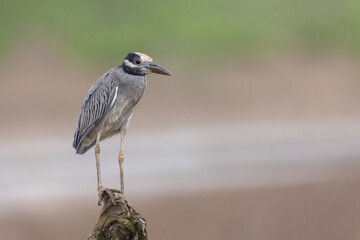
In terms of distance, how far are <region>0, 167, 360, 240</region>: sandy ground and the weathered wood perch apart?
8876 mm

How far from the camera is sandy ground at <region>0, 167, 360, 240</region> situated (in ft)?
52.6

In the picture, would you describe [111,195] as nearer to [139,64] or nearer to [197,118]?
[139,64]

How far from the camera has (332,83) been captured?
29.0m

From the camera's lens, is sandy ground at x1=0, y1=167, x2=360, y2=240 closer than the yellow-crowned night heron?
No

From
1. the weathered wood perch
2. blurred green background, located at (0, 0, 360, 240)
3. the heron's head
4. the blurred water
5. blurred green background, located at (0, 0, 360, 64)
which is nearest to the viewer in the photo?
the weathered wood perch

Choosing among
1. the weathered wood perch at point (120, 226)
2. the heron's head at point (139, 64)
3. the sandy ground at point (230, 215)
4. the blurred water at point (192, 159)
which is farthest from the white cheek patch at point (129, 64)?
the blurred water at point (192, 159)

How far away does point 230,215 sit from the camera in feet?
54.2

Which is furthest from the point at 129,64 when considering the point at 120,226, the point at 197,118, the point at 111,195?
the point at 197,118

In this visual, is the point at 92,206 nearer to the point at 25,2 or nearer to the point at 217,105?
the point at 217,105

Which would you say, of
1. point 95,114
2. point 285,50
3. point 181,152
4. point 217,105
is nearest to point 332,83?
point 285,50

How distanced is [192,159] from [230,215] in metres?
5.24

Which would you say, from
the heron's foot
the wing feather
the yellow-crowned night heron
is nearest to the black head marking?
the yellow-crowned night heron

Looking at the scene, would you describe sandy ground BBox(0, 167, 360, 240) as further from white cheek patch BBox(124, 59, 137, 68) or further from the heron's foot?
white cheek patch BBox(124, 59, 137, 68)

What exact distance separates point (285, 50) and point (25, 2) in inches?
300
